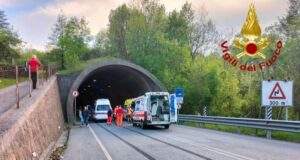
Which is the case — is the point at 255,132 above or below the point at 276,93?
below

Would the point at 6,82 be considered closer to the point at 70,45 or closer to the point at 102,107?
the point at 102,107

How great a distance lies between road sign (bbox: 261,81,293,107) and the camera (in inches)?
1042

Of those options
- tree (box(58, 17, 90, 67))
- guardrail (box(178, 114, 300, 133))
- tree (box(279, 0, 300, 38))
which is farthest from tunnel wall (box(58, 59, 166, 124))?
tree (box(279, 0, 300, 38))

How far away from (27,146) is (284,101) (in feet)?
52.6

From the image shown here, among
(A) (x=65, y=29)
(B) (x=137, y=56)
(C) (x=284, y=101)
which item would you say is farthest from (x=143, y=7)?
(C) (x=284, y=101)

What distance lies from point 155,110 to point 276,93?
12.3 meters

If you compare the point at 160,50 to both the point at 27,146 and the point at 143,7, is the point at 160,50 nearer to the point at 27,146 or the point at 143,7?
the point at 143,7

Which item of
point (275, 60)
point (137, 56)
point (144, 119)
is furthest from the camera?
point (137, 56)

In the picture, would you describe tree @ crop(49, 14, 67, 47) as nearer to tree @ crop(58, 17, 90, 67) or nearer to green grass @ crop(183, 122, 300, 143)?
tree @ crop(58, 17, 90, 67)

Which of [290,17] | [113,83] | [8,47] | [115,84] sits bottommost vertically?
[115,84]

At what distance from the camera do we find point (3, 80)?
3841 centimetres

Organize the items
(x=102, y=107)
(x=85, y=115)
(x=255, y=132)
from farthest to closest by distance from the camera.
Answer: (x=102, y=107) < (x=85, y=115) < (x=255, y=132)

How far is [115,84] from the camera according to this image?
72938mm

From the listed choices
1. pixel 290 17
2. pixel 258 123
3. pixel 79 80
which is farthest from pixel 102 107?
pixel 258 123
